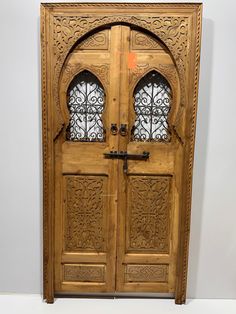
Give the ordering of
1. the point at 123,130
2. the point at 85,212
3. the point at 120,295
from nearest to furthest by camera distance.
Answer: the point at 123,130 → the point at 85,212 → the point at 120,295

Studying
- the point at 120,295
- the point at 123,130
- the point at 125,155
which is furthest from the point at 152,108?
the point at 120,295

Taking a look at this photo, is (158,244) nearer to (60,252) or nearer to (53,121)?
(60,252)

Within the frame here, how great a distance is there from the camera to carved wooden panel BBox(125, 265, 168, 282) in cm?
222

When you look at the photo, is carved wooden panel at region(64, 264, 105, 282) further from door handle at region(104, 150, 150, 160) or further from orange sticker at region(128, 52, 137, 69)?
orange sticker at region(128, 52, 137, 69)

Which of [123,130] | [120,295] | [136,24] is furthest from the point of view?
[120,295]

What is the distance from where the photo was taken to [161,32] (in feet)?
6.45

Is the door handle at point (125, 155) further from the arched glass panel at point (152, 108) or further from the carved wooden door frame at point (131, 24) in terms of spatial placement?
the carved wooden door frame at point (131, 24)

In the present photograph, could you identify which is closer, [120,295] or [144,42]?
[144,42]

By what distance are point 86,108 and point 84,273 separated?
112 cm

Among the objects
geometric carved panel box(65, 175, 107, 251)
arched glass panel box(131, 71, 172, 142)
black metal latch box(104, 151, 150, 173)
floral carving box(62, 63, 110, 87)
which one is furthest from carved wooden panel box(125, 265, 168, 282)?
floral carving box(62, 63, 110, 87)

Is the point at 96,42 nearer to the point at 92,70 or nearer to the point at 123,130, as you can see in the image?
the point at 92,70

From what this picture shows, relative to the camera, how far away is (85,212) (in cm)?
218
